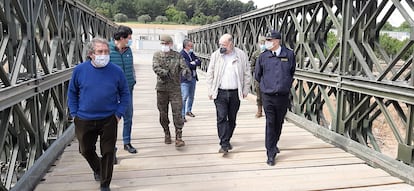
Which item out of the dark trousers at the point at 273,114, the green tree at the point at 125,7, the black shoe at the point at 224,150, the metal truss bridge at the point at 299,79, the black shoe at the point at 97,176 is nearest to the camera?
the metal truss bridge at the point at 299,79

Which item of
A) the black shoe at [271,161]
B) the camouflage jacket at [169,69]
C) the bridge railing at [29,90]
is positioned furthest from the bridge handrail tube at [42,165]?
the black shoe at [271,161]

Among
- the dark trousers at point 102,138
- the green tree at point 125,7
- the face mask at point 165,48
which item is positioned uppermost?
the green tree at point 125,7

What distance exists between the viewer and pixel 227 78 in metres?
4.80

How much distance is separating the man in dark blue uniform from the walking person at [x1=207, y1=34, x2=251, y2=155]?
276 millimetres

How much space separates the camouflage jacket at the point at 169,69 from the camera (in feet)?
16.6

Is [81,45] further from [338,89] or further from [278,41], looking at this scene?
[338,89]

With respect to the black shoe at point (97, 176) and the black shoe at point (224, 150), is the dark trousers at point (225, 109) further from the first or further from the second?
the black shoe at point (97, 176)

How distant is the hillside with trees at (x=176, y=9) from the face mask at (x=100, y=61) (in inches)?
3670

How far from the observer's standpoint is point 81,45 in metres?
7.63

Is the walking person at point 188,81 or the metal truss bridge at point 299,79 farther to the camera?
the walking person at point 188,81

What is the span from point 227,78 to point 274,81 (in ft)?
2.10

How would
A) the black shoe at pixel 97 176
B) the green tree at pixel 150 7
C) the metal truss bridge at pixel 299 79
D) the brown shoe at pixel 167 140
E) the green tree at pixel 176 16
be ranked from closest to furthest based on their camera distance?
the metal truss bridge at pixel 299 79 → the black shoe at pixel 97 176 → the brown shoe at pixel 167 140 → the green tree at pixel 176 16 → the green tree at pixel 150 7

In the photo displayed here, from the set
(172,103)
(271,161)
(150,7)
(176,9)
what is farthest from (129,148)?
(176,9)

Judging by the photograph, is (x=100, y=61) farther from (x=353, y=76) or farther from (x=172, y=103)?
(x=353, y=76)
